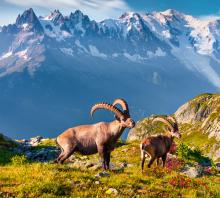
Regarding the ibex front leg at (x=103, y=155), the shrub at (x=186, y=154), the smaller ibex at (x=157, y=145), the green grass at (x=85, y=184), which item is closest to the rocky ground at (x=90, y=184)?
the green grass at (x=85, y=184)

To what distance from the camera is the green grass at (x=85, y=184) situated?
16.6 meters

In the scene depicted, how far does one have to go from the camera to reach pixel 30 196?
52.3 ft

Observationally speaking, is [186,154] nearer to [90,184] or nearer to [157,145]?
[157,145]

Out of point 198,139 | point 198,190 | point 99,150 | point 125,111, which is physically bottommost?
point 198,190

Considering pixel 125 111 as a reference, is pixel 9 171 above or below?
below

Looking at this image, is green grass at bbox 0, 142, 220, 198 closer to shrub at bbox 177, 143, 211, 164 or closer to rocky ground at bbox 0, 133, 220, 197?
rocky ground at bbox 0, 133, 220, 197

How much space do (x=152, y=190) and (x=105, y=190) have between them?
86.9 inches

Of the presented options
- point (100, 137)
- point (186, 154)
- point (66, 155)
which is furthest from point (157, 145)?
point (186, 154)

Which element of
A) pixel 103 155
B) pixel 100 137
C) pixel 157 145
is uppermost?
pixel 100 137

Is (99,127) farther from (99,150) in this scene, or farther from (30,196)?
(30,196)

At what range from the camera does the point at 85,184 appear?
18016 millimetres

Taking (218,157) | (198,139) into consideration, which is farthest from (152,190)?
(198,139)

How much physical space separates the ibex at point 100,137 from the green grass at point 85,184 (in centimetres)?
190

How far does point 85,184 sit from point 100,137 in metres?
5.42
